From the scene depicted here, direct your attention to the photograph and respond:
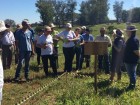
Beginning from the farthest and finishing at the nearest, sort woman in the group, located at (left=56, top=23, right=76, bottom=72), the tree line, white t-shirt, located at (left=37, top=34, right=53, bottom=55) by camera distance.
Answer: the tree line, woman in the group, located at (left=56, top=23, right=76, bottom=72), white t-shirt, located at (left=37, top=34, right=53, bottom=55)

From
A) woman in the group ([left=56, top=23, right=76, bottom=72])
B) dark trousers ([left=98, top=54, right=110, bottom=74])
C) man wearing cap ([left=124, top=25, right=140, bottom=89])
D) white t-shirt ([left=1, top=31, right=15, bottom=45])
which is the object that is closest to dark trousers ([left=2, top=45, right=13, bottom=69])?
white t-shirt ([left=1, top=31, right=15, bottom=45])

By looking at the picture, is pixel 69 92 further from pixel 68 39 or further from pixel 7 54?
pixel 7 54

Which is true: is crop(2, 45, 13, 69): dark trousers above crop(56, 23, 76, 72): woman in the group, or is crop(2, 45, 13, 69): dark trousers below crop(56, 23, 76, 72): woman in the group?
below

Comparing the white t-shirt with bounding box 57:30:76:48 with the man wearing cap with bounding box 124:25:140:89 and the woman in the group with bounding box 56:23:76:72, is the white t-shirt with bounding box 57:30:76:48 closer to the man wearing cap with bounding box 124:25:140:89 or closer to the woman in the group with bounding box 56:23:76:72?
the woman in the group with bounding box 56:23:76:72

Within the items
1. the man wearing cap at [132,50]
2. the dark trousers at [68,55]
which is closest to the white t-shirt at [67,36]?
the dark trousers at [68,55]

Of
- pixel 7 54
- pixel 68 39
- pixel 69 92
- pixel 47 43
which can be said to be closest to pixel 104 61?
pixel 68 39

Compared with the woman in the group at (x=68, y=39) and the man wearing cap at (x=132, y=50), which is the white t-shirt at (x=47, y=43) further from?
the man wearing cap at (x=132, y=50)

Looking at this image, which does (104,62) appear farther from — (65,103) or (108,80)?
(65,103)

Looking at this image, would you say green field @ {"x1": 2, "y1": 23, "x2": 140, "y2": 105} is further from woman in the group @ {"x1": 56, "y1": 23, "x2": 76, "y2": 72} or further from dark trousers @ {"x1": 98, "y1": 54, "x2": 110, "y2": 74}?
dark trousers @ {"x1": 98, "y1": 54, "x2": 110, "y2": 74}

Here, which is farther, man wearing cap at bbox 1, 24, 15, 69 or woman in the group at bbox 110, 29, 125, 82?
man wearing cap at bbox 1, 24, 15, 69

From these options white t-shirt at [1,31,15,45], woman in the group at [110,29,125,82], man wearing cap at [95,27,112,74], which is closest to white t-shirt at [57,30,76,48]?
man wearing cap at [95,27,112,74]

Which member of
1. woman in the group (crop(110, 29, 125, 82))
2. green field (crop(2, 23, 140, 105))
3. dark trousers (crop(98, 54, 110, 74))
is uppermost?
woman in the group (crop(110, 29, 125, 82))

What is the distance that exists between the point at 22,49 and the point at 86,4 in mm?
105796

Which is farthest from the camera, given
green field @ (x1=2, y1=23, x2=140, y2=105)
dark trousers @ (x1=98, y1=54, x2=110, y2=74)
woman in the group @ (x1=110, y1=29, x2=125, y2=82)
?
dark trousers @ (x1=98, y1=54, x2=110, y2=74)
